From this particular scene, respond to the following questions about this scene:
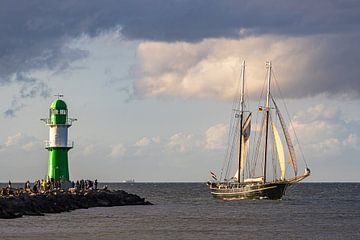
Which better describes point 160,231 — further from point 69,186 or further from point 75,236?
point 69,186

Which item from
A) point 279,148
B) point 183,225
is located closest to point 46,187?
point 183,225

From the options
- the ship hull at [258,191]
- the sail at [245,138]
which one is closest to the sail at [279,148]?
the ship hull at [258,191]

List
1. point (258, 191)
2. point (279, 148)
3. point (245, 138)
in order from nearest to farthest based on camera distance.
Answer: point (279, 148) → point (258, 191) → point (245, 138)

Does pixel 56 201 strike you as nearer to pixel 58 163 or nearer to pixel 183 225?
pixel 58 163

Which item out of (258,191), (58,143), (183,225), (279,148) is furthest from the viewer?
(258,191)

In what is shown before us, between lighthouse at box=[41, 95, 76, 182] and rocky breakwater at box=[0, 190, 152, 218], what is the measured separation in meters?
2.11

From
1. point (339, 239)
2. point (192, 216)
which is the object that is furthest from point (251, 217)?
point (339, 239)

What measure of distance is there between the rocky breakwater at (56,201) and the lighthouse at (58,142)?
211 centimetres

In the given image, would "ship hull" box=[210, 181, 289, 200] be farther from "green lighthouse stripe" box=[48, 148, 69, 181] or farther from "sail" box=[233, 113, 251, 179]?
"green lighthouse stripe" box=[48, 148, 69, 181]

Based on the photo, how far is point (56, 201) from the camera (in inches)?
3031

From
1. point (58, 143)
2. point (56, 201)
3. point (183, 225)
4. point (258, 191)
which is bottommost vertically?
point (183, 225)

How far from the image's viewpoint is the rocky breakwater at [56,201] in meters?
68.4

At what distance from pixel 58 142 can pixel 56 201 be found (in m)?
5.54

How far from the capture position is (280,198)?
10681 centimetres
